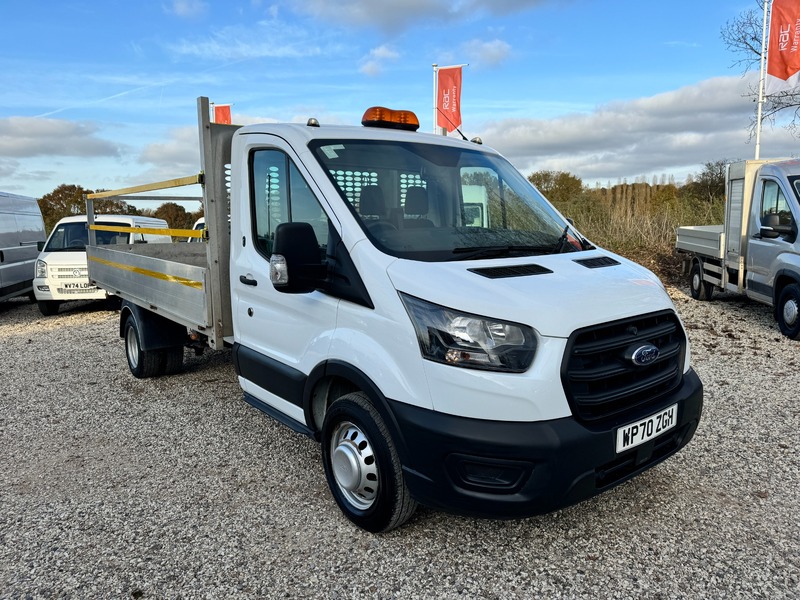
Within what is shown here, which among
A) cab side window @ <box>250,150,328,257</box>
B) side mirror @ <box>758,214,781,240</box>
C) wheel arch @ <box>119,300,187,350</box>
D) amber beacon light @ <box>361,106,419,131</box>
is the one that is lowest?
wheel arch @ <box>119,300,187,350</box>

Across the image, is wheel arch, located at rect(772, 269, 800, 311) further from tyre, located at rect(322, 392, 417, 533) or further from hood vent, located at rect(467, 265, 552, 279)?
tyre, located at rect(322, 392, 417, 533)

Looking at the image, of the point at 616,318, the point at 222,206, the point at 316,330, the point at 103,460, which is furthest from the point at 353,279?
the point at 103,460

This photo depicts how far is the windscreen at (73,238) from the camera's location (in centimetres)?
1075

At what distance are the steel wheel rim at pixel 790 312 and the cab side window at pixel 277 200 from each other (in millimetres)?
6786

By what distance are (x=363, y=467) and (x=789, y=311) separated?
22.4 feet

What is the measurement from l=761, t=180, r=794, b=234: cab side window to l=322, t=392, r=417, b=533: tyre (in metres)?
6.74

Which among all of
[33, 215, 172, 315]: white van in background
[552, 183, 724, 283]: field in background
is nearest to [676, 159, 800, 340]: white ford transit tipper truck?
[552, 183, 724, 283]: field in background

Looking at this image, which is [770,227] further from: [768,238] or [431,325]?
[431,325]

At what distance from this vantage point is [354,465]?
119 inches

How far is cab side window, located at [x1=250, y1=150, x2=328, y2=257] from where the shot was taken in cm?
328

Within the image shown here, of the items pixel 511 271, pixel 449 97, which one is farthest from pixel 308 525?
pixel 449 97

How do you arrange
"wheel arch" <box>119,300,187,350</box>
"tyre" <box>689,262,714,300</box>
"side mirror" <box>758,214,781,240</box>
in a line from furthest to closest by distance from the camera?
"tyre" <box>689,262,714,300</box>, "side mirror" <box>758,214,781,240</box>, "wheel arch" <box>119,300,187,350</box>

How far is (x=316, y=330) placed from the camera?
3.27 metres

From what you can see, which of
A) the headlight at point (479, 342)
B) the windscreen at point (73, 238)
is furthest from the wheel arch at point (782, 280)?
the windscreen at point (73, 238)
